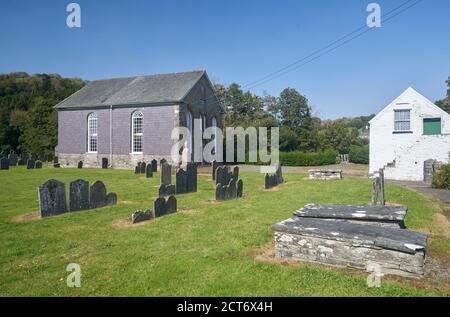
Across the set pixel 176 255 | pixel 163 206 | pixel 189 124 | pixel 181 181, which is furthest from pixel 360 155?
pixel 176 255

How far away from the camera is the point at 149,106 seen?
3272 cm

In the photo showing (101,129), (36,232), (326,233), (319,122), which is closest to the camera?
(326,233)

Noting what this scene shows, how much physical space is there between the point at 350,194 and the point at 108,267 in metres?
11.0

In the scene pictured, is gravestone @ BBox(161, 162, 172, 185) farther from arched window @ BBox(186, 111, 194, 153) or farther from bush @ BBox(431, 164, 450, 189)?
arched window @ BBox(186, 111, 194, 153)

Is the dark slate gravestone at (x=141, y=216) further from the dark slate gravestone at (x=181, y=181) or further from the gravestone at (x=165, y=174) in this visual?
the gravestone at (x=165, y=174)

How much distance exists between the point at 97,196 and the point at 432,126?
24.9m

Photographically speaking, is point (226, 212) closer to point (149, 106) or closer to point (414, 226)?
point (414, 226)

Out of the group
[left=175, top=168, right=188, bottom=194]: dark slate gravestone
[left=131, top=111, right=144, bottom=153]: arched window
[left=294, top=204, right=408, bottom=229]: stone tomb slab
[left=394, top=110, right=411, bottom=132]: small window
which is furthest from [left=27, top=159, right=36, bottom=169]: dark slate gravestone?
[left=394, top=110, right=411, bottom=132]: small window

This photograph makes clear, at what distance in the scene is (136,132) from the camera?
Result: 1331 inches

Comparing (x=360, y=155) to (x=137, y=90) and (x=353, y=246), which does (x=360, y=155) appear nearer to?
(x=137, y=90)

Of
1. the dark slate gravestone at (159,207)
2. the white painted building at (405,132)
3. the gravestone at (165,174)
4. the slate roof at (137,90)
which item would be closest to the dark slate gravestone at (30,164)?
the slate roof at (137,90)

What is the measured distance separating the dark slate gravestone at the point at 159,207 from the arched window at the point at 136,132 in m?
23.8

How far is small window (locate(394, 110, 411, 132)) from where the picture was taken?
2684 cm

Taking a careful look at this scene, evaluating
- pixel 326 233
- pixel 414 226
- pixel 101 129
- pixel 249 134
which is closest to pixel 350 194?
pixel 414 226
